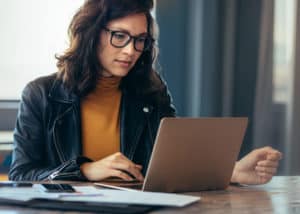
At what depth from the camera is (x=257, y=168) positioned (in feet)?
5.74

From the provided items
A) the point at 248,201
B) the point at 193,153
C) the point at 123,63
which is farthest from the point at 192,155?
the point at 123,63

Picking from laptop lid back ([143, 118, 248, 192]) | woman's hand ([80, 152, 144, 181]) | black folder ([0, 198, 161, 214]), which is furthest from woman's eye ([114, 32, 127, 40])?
black folder ([0, 198, 161, 214])

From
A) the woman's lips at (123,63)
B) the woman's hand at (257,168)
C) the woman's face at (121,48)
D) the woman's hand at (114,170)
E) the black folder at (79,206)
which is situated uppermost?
the woman's face at (121,48)

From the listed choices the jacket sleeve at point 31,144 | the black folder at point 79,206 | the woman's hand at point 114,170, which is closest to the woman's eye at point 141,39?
the jacket sleeve at point 31,144

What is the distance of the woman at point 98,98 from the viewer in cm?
195

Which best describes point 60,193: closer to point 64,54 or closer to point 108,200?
point 108,200

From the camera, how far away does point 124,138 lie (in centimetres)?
208

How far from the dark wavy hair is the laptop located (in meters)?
0.57

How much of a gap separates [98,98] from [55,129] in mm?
233

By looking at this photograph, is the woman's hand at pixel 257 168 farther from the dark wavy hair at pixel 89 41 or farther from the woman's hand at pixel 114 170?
the dark wavy hair at pixel 89 41

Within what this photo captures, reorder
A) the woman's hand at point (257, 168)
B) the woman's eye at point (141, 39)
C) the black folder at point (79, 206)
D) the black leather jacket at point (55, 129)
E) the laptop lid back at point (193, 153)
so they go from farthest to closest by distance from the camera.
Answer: the woman's eye at point (141, 39)
the black leather jacket at point (55, 129)
the woman's hand at point (257, 168)
the laptop lid back at point (193, 153)
the black folder at point (79, 206)

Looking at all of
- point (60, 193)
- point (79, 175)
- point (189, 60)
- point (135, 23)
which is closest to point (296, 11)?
point (189, 60)

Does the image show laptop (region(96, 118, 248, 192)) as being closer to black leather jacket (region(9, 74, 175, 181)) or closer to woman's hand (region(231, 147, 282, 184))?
woman's hand (region(231, 147, 282, 184))

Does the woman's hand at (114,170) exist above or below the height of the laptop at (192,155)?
below
